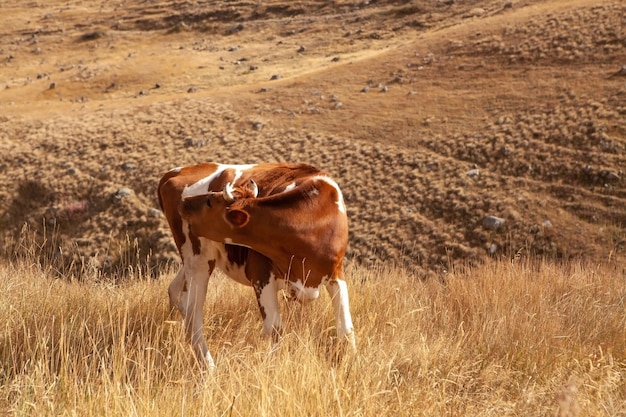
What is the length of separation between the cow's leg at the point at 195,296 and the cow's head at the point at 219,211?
563mm

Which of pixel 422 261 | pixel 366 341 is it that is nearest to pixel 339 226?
pixel 366 341

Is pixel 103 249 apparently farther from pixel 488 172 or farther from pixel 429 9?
pixel 429 9

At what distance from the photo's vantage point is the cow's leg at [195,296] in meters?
5.17

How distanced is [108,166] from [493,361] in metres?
17.1

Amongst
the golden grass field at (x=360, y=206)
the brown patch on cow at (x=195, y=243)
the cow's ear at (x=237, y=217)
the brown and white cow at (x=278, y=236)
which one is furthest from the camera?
the brown patch on cow at (x=195, y=243)

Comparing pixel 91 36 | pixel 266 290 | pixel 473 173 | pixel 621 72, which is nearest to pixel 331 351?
pixel 266 290

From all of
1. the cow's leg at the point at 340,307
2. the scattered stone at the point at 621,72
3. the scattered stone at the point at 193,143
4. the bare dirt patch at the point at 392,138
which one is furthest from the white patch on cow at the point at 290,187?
the scattered stone at the point at 621,72

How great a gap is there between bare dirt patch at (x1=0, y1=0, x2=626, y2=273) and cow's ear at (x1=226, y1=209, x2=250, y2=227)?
185 inches

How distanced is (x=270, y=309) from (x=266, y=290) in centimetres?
15

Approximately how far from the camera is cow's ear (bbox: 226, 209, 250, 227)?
4848mm

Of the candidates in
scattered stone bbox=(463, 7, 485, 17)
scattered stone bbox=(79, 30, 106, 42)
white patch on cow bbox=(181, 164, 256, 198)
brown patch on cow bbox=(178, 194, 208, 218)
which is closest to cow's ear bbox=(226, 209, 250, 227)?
brown patch on cow bbox=(178, 194, 208, 218)

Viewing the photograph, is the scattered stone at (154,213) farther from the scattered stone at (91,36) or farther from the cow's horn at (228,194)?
the scattered stone at (91,36)

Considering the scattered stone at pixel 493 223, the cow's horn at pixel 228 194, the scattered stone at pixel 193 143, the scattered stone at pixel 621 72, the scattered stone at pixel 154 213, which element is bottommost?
the scattered stone at pixel 493 223

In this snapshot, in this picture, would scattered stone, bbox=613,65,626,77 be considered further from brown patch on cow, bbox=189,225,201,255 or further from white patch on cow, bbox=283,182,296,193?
brown patch on cow, bbox=189,225,201,255
